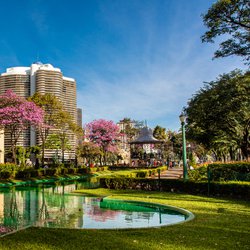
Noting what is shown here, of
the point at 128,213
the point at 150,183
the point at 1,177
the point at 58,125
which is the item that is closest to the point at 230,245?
the point at 128,213

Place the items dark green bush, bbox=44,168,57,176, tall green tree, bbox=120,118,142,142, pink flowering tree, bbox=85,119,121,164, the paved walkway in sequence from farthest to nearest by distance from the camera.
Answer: tall green tree, bbox=120,118,142,142 < pink flowering tree, bbox=85,119,121,164 < dark green bush, bbox=44,168,57,176 < the paved walkway

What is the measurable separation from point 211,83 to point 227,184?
49.1ft

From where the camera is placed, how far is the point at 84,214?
10.4 m

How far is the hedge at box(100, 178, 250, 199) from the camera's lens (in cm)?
1339

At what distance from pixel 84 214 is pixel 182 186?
693 centimetres

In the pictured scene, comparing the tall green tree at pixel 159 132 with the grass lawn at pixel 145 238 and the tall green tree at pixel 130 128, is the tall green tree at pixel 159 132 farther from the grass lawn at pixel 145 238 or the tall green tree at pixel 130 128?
the grass lawn at pixel 145 238

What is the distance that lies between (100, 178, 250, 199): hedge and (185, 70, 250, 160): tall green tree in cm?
1104

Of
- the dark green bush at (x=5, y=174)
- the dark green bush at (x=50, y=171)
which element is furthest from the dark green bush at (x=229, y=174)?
the dark green bush at (x=50, y=171)

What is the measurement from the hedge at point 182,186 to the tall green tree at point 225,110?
11.0m

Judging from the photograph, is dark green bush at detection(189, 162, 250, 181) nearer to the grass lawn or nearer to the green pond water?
the green pond water

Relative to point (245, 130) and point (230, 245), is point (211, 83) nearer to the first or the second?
point (245, 130)

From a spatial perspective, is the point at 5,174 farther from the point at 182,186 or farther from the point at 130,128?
the point at 130,128

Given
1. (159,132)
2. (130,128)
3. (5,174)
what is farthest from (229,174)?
(159,132)

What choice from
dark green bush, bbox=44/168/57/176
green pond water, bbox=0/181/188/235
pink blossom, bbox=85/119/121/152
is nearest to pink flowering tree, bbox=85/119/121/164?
Result: pink blossom, bbox=85/119/121/152
